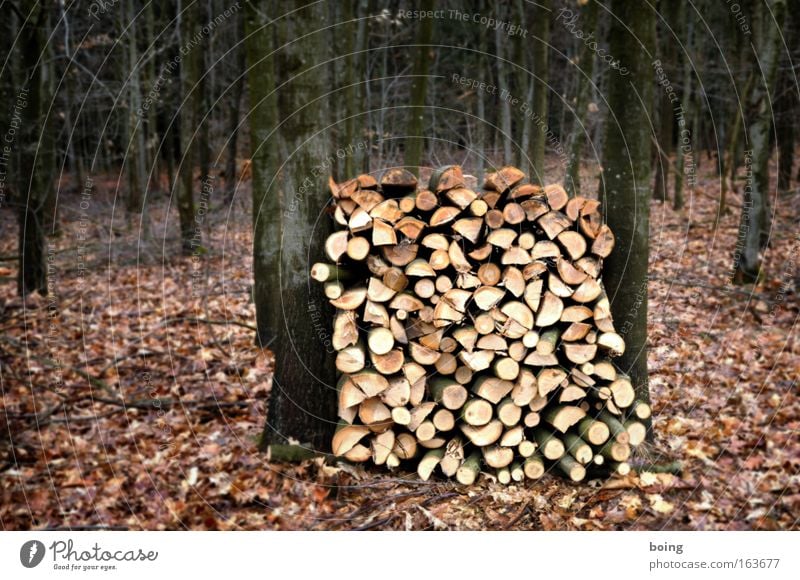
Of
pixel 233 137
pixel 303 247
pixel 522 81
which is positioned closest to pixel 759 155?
pixel 522 81

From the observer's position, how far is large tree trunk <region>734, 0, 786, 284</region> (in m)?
6.93

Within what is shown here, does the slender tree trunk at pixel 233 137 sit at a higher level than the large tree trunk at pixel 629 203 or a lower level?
higher

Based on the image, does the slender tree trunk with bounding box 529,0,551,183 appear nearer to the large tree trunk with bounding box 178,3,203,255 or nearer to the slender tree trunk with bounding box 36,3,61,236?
the large tree trunk with bounding box 178,3,203,255

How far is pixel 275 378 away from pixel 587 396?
204 centimetres

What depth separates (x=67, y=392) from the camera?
4742 mm

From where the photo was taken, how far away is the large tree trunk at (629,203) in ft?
13.6

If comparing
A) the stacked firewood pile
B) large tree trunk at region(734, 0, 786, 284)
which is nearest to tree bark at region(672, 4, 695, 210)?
large tree trunk at region(734, 0, 786, 284)

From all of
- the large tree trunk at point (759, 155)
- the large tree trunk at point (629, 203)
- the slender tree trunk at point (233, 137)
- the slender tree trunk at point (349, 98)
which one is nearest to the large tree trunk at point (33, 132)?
the slender tree trunk at point (349, 98)

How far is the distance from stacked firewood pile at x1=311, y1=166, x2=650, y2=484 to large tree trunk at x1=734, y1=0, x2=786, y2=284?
13.4 ft

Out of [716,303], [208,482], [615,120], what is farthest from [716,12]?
[208,482]

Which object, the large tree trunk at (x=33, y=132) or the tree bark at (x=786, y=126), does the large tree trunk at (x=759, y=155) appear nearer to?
the tree bark at (x=786, y=126)

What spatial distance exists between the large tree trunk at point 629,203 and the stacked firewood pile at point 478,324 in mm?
307

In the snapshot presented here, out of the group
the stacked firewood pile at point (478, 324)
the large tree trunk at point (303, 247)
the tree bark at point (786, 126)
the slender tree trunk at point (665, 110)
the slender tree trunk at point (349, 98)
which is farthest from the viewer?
the slender tree trunk at point (665, 110)

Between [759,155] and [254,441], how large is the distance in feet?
20.5
